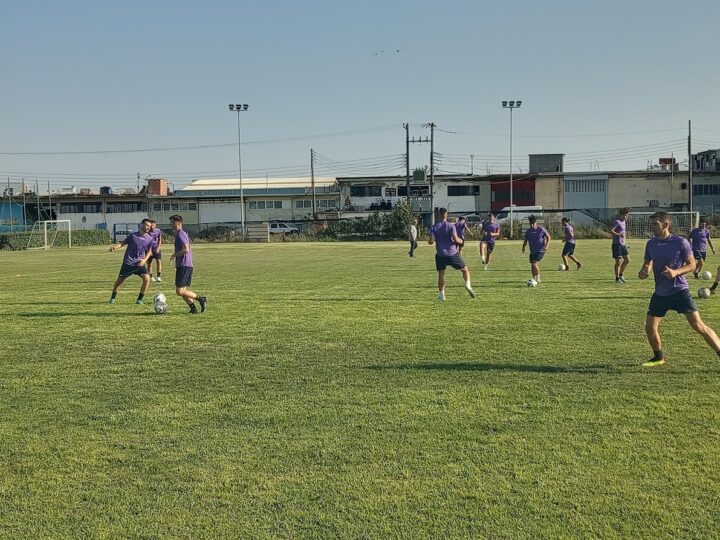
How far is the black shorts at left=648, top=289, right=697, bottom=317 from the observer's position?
7.50 meters

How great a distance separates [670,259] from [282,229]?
57.3 meters

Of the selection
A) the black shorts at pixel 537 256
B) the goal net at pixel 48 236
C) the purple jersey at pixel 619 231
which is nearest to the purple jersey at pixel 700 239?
the purple jersey at pixel 619 231

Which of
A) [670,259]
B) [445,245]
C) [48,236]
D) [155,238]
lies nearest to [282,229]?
[48,236]

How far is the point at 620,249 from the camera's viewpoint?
1839cm

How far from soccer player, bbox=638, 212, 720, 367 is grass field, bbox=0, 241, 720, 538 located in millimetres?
392

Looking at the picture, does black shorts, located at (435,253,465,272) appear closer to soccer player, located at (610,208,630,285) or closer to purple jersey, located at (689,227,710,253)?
soccer player, located at (610,208,630,285)

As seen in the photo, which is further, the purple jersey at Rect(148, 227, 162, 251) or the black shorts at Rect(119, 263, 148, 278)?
the purple jersey at Rect(148, 227, 162, 251)

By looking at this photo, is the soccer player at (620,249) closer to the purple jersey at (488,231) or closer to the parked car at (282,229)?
the purple jersey at (488,231)

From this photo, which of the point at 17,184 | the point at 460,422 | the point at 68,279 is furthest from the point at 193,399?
the point at 17,184

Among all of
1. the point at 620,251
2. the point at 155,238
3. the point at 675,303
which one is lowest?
the point at 675,303

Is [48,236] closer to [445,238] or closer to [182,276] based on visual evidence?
[182,276]

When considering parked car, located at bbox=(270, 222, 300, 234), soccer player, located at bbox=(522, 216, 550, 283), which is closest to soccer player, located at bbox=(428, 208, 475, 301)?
soccer player, located at bbox=(522, 216, 550, 283)

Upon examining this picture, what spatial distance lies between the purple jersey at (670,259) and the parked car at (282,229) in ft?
182

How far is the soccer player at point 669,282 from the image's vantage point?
7.53 m
